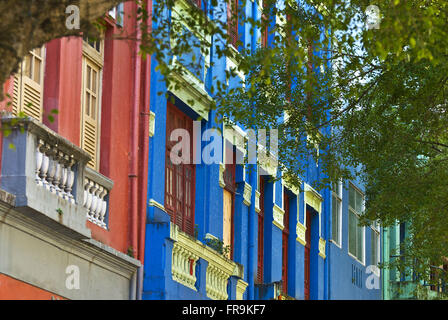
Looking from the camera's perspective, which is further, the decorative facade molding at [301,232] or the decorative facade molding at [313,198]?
the decorative facade molding at [313,198]

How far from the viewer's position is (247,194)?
24594 mm

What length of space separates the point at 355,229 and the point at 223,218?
38.4 ft

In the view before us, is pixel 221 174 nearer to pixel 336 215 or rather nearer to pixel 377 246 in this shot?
pixel 336 215

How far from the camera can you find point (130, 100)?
1908 centimetres

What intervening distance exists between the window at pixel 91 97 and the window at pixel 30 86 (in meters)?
1.36

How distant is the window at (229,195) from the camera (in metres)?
23.7

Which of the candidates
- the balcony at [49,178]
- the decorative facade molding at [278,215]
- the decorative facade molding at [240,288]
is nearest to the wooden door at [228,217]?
the decorative facade molding at [240,288]

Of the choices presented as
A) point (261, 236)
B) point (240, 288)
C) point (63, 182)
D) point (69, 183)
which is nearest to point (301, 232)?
point (261, 236)

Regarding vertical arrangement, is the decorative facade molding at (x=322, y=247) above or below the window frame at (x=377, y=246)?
below

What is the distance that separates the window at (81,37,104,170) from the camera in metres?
17.8

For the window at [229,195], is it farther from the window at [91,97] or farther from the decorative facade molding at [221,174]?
the window at [91,97]

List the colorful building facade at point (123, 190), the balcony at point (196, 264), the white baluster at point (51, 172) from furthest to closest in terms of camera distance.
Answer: the balcony at point (196, 264), the white baluster at point (51, 172), the colorful building facade at point (123, 190)
